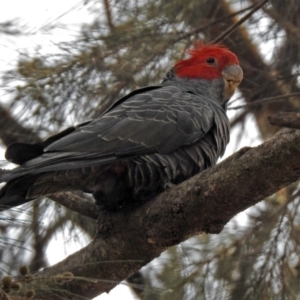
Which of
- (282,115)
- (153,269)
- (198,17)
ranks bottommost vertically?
(153,269)

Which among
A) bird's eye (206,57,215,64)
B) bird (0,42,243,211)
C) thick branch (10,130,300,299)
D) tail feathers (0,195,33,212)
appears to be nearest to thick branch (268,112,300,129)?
thick branch (10,130,300,299)

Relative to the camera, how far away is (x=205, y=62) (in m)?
3.39

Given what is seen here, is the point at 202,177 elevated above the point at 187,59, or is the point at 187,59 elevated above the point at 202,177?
the point at 202,177

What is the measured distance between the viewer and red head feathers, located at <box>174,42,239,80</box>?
10.8ft

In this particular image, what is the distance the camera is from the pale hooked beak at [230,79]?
10.7 feet

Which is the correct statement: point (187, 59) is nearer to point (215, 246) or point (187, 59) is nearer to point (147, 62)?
point (147, 62)

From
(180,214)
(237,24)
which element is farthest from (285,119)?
(237,24)

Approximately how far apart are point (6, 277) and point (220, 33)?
221 cm

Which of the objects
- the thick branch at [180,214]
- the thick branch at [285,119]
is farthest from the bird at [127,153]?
the thick branch at [285,119]

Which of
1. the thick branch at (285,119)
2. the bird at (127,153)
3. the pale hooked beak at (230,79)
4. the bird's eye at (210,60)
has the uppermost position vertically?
the thick branch at (285,119)

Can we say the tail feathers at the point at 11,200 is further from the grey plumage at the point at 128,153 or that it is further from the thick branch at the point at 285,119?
the thick branch at the point at 285,119

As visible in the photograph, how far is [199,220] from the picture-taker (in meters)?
2.20

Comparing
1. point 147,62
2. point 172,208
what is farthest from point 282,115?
point 147,62

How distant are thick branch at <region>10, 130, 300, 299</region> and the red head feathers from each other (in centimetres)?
105
